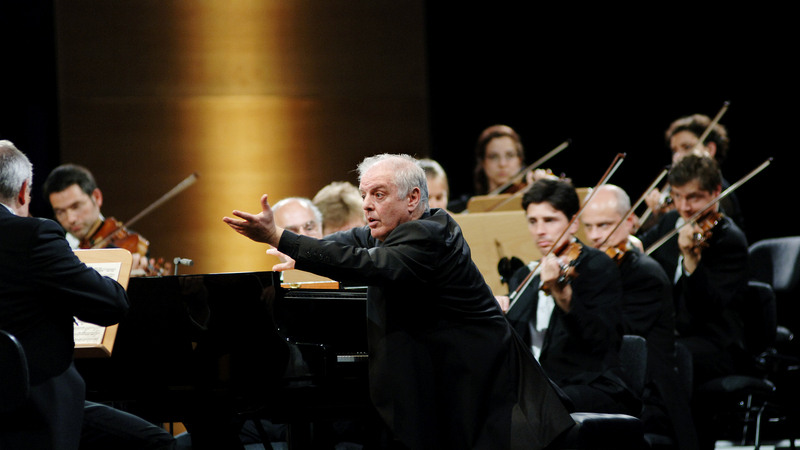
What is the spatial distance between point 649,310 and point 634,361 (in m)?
0.43

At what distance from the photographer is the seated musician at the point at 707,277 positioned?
3.61m

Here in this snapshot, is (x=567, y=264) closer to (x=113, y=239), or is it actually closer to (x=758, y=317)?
(x=758, y=317)

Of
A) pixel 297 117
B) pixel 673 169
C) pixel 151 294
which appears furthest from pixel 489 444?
pixel 297 117

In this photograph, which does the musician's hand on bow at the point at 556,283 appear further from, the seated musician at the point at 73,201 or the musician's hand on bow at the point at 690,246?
the seated musician at the point at 73,201

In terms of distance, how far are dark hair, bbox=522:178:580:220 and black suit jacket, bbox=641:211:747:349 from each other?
0.97 metres

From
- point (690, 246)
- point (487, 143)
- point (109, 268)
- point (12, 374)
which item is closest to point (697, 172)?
point (690, 246)

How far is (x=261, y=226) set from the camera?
6.24ft

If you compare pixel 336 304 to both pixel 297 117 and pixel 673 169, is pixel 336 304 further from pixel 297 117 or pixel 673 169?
pixel 297 117

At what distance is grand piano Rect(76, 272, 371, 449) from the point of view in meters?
2.31

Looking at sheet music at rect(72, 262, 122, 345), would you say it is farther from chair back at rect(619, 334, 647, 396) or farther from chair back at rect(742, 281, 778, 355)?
chair back at rect(742, 281, 778, 355)

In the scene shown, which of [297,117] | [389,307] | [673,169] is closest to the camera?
[389,307]

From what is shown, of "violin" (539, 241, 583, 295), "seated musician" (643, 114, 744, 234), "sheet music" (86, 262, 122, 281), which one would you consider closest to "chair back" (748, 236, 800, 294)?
"seated musician" (643, 114, 744, 234)

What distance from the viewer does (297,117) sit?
16.5 feet

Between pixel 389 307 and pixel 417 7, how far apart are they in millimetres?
3518
